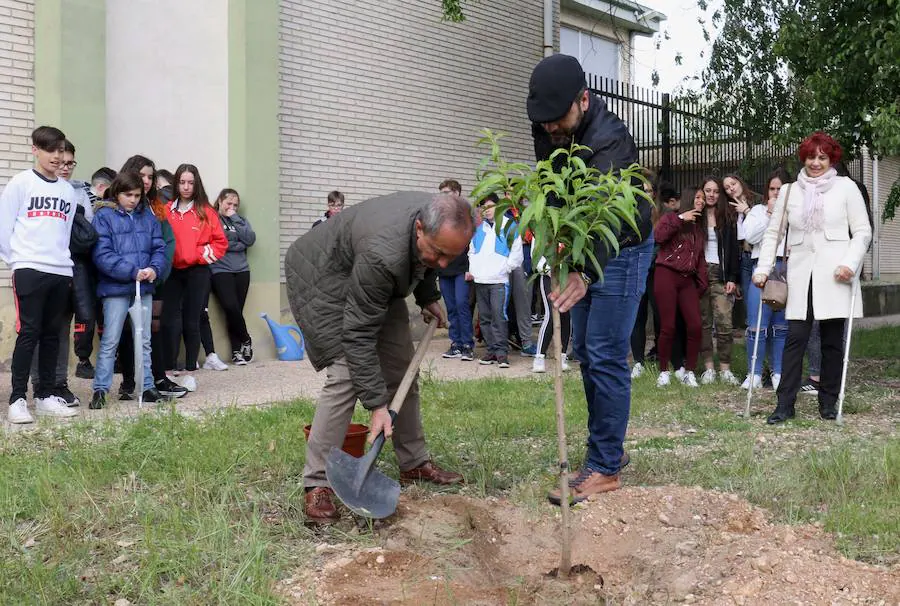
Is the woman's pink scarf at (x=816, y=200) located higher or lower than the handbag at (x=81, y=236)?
higher

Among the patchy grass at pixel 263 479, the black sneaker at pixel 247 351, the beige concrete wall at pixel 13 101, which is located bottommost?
the patchy grass at pixel 263 479

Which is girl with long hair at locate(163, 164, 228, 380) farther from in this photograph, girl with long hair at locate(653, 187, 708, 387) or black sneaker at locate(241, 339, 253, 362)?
girl with long hair at locate(653, 187, 708, 387)

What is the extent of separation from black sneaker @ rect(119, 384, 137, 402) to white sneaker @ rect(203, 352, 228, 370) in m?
2.06

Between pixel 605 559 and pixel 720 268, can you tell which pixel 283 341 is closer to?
pixel 720 268

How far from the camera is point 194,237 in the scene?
8766mm

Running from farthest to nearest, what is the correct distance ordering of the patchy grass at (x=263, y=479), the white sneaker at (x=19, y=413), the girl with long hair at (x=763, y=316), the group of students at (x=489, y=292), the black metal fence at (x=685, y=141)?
the black metal fence at (x=685, y=141), the group of students at (x=489, y=292), the girl with long hair at (x=763, y=316), the white sneaker at (x=19, y=413), the patchy grass at (x=263, y=479)

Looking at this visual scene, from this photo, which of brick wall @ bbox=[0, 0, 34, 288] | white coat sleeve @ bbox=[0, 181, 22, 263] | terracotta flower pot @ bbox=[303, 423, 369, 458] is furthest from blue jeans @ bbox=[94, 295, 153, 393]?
terracotta flower pot @ bbox=[303, 423, 369, 458]

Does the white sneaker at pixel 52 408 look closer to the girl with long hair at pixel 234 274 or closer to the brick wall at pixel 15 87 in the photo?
the brick wall at pixel 15 87

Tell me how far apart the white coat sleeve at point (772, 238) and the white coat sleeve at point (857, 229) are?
0.46 meters

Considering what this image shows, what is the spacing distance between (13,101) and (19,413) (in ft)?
12.9

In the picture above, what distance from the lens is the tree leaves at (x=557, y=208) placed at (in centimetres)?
337

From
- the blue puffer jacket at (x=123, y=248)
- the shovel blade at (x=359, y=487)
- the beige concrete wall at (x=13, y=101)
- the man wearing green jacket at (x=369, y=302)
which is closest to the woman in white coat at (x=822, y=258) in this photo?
the man wearing green jacket at (x=369, y=302)

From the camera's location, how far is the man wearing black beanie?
167 inches

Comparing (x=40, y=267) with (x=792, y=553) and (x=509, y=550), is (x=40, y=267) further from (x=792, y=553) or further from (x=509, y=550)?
(x=792, y=553)
